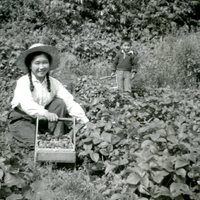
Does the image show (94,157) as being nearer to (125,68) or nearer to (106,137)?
(106,137)

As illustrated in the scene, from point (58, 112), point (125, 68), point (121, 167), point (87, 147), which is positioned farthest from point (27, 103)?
point (125, 68)

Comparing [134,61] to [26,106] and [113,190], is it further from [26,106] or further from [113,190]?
[113,190]

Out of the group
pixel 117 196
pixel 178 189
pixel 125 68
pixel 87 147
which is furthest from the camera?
pixel 125 68

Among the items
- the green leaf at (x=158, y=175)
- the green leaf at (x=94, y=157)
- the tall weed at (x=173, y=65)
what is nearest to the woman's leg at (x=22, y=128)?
the green leaf at (x=94, y=157)

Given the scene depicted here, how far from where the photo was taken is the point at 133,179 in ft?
10.4

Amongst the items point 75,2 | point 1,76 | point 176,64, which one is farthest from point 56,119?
point 75,2

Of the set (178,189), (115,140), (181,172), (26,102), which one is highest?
(26,102)

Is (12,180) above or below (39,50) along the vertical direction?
below

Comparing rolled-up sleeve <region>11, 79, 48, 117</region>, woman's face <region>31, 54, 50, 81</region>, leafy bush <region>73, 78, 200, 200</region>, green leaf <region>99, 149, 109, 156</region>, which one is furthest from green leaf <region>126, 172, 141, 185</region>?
woman's face <region>31, 54, 50, 81</region>

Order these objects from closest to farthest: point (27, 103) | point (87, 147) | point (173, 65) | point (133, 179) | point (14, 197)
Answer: point (14, 197)
point (133, 179)
point (87, 147)
point (27, 103)
point (173, 65)

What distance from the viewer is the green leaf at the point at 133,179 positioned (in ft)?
10.4

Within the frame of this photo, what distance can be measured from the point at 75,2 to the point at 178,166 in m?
9.89

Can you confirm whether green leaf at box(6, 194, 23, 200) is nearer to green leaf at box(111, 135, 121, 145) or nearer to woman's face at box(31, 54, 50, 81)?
green leaf at box(111, 135, 121, 145)

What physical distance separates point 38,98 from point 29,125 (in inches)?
12.6
